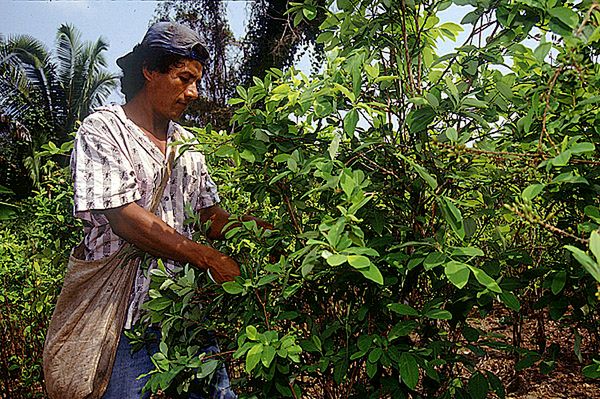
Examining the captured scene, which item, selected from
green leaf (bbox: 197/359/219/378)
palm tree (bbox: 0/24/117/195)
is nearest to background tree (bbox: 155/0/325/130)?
palm tree (bbox: 0/24/117/195)

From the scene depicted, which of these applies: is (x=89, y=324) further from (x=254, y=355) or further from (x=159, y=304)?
(x=254, y=355)

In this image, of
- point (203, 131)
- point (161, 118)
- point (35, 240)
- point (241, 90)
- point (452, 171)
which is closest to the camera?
point (452, 171)

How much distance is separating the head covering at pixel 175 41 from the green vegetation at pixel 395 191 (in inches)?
14.2

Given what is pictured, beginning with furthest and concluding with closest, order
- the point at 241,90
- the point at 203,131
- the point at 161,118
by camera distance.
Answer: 1. the point at 161,118
2. the point at 203,131
3. the point at 241,90

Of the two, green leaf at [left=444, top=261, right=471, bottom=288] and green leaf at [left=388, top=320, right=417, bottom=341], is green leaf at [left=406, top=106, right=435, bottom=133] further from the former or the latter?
green leaf at [left=388, top=320, right=417, bottom=341]

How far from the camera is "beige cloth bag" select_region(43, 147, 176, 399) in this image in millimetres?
1857

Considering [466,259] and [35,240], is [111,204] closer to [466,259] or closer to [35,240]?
[466,259]

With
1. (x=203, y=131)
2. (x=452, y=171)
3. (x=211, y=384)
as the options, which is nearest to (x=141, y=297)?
(x=211, y=384)

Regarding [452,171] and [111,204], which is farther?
[111,204]

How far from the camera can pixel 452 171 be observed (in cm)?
157

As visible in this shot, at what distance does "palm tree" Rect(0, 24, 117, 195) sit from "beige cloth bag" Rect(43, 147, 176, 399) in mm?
17787

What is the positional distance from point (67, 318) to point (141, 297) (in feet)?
0.72

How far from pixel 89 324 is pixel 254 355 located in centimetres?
70

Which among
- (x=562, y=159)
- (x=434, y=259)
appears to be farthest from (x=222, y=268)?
(x=562, y=159)
